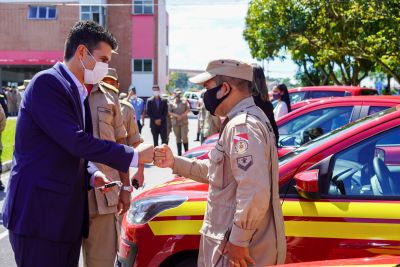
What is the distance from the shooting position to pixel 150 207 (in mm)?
3951

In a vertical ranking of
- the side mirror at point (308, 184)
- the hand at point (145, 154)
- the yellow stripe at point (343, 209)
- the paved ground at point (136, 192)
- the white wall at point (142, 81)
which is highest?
the hand at point (145, 154)

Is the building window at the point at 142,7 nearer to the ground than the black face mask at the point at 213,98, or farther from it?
farther from it

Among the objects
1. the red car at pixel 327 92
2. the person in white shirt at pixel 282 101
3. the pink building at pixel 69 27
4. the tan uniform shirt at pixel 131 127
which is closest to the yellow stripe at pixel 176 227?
the tan uniform shirt at pixel 131 127

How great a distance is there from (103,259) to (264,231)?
1.44 metres

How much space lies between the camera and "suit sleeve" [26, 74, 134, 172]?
117 inches

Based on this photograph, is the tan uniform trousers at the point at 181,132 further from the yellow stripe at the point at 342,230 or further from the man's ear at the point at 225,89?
the man's ear at the point at 225,89

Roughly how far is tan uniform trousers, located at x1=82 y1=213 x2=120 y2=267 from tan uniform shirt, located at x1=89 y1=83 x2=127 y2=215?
3.2 inches

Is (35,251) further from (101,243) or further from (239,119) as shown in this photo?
(239,119)

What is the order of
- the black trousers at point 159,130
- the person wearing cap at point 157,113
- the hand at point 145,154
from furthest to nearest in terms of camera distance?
the black trousers at point 159,130
the person wearing cap at point 157,113
the hand at point 145,154

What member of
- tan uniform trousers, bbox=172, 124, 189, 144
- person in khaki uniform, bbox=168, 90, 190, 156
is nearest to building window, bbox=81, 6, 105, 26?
person in khaki uniform, bbox=168, 90, 190, 156

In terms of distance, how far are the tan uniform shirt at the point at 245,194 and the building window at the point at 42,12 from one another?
4460 centimetres

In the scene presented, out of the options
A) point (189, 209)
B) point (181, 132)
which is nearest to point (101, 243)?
point (189, 209)

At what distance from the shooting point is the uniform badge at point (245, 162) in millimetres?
2930

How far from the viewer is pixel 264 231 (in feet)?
10.1
